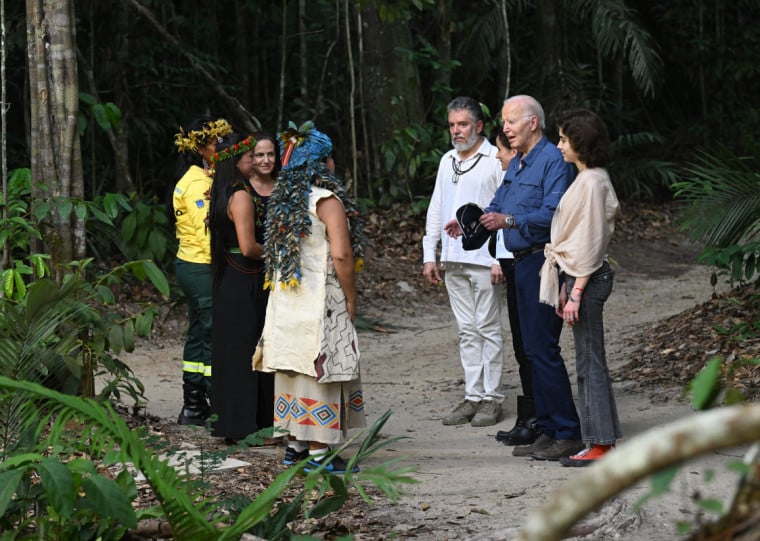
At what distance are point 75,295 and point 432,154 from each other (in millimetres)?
8881

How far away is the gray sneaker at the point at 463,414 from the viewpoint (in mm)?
6707

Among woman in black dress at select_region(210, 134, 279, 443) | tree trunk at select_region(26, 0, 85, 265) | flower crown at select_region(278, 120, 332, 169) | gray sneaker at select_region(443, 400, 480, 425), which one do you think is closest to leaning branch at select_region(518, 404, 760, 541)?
flower crown at select_region(278, 120, 332, 169)

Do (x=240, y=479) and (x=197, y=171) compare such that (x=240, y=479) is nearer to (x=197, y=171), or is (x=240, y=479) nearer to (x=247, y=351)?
(x=247, y=351)

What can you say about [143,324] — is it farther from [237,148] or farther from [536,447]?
[536,447]

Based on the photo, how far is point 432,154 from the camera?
1390 centimetres

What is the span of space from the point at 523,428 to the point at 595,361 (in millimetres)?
945

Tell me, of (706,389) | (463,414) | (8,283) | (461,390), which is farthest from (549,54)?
(706,389)

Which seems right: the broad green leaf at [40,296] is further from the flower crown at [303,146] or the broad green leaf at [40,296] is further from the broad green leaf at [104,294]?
the flower crown at [303,146]

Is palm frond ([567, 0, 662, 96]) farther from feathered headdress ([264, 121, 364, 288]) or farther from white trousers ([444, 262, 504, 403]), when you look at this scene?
feathered headdress ([264, 121, 364, 288])

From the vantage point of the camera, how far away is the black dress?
6148 mm

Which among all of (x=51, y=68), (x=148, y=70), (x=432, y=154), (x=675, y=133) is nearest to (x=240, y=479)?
(x=51, y=68)

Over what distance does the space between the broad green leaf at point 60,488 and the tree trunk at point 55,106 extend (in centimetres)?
294

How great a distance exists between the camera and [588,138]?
5270 mm

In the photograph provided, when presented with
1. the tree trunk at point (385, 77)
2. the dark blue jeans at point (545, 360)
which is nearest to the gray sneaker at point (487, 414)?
the dark blue jeans at point (545, 360)
